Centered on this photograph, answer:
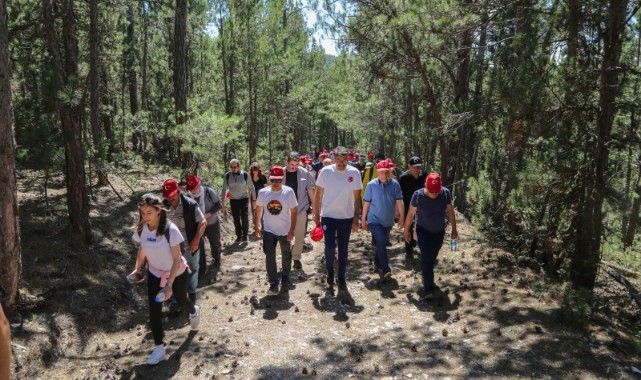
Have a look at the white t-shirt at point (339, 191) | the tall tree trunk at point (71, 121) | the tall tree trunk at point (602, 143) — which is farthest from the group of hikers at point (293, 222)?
the tall tree trunk at point (71, 121)

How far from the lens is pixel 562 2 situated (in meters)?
6.21

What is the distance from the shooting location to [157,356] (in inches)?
197

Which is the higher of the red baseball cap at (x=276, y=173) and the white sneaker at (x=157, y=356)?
the red baseball cap at (x=276, y=173)

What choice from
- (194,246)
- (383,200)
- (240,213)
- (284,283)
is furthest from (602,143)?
(240,213)

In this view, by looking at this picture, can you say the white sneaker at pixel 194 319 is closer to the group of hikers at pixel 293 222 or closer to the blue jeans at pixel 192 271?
the group of hikers at pixel 293 222

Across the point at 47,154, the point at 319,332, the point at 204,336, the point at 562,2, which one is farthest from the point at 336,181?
the point at 47,154

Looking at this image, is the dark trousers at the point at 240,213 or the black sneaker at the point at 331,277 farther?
the dark trousers at the point at 240,213

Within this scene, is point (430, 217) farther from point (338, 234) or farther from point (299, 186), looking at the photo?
point (299, 186)

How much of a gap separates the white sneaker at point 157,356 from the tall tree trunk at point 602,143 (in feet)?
18.6

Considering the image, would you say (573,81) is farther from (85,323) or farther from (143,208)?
(85,323)

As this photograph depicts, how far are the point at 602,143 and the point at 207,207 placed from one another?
6.45m

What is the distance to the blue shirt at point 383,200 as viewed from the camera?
291 inches

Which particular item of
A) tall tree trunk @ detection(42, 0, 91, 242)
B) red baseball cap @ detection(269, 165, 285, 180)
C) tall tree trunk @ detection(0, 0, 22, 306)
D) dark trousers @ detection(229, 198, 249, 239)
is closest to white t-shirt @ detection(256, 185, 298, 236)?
red baseball cap @ detection(269, 165, 285, 180)

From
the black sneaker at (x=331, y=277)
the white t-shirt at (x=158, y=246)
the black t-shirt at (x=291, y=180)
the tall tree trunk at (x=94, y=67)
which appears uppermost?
the tall tree trunk at (x=94, y=67)
